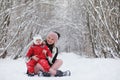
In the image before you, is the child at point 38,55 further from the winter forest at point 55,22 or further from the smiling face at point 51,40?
the winter forest at point 55,22

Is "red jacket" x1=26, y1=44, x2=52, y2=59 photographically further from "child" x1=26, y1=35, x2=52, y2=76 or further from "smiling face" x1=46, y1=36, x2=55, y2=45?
"smiling face" x1=46, y1=36, x2=55, y2=45

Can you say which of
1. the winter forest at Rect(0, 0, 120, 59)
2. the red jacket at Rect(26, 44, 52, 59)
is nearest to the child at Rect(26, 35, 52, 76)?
the red jacket at Rect(26, 44, 52, 59)

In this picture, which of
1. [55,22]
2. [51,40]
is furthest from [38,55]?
[55,22]

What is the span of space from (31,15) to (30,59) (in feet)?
25.8

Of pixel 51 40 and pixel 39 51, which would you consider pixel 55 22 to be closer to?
pixel 51 40

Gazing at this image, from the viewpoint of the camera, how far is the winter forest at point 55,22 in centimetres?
972

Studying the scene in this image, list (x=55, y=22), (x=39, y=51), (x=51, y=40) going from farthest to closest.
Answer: (x=55, y=22) → (x=51, y=40) → (x=39, y=51)

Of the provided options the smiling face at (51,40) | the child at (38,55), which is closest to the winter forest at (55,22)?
the smiling face at (51,40)

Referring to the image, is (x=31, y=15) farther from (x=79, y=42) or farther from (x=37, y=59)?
(x=79, y=42)

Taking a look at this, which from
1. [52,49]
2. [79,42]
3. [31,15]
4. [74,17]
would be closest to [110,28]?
[52,49]

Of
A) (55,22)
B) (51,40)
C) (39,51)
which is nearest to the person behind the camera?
(39,51)

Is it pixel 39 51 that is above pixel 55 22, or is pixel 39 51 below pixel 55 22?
below

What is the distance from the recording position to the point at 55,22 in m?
19.3

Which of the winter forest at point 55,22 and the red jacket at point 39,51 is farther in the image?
the winter forest at point 55,22
